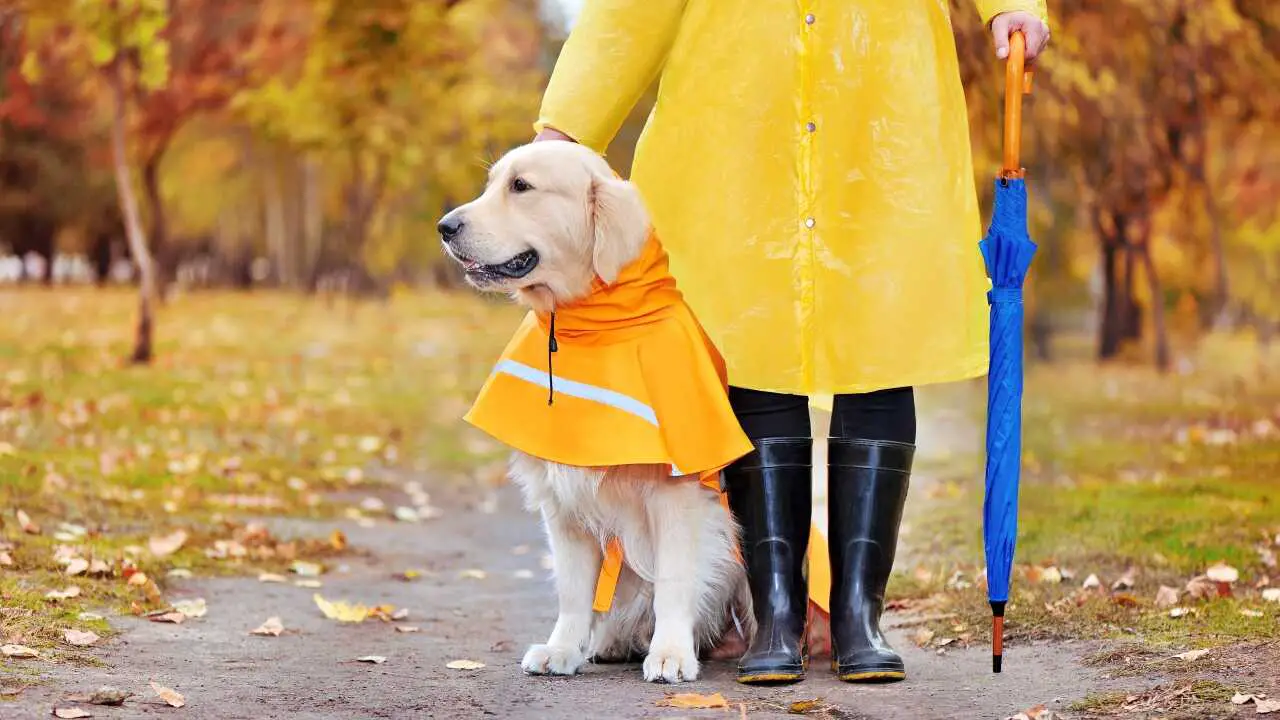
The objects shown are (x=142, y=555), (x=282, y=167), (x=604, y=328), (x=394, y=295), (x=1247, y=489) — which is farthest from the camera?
(x=394, y=295)

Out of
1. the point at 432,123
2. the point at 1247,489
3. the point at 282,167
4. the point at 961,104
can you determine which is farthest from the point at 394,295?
the point at 961,104

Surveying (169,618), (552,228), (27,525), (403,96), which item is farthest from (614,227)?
(403,96)

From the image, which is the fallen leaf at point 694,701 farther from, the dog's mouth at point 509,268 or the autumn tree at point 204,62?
the autumn tree at point 204,62

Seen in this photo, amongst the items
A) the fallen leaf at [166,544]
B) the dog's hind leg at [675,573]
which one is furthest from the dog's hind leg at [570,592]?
the fallen leaf at [166,544]

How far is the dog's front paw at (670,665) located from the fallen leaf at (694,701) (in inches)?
8.3

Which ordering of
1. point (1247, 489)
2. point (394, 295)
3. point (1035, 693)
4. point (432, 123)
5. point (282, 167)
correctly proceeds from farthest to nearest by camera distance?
point (394, 295) < point (282, 167) < point (432, 123) < point (1247, 489) < point (1035, 693)

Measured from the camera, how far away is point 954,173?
13.6 ft

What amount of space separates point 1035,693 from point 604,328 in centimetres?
147

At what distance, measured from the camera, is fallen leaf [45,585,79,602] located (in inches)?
183

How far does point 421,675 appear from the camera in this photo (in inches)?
161

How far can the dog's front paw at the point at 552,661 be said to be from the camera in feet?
13.3

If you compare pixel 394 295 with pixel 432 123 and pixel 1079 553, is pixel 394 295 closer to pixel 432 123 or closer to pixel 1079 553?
pixel 432 123

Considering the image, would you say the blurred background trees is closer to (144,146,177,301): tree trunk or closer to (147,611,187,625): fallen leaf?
(144,146,177,301): tree trunk

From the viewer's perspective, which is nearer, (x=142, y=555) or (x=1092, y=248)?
(x=142, y=555)
